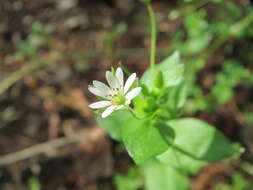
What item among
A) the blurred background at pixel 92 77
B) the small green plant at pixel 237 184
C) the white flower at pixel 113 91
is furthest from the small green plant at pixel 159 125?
the blurred background at pixel 92 77

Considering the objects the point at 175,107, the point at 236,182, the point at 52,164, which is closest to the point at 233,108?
the point at 236,182

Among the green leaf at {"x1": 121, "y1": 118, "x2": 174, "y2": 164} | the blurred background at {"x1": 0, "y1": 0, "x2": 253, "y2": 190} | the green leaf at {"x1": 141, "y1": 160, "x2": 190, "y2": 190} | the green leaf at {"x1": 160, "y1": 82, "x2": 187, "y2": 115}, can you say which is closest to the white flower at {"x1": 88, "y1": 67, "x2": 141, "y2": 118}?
the green leaf at {"x1": 121, "y1": 118, "x2": 174, "y2": 164}

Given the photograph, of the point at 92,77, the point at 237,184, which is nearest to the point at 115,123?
the point at 92,77

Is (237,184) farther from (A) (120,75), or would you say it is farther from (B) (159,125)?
(A) (120,75)

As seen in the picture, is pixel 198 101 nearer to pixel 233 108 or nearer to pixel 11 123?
pixel 233 108

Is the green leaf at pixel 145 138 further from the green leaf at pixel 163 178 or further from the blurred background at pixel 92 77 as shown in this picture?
the blurred background at pixel 92 77
